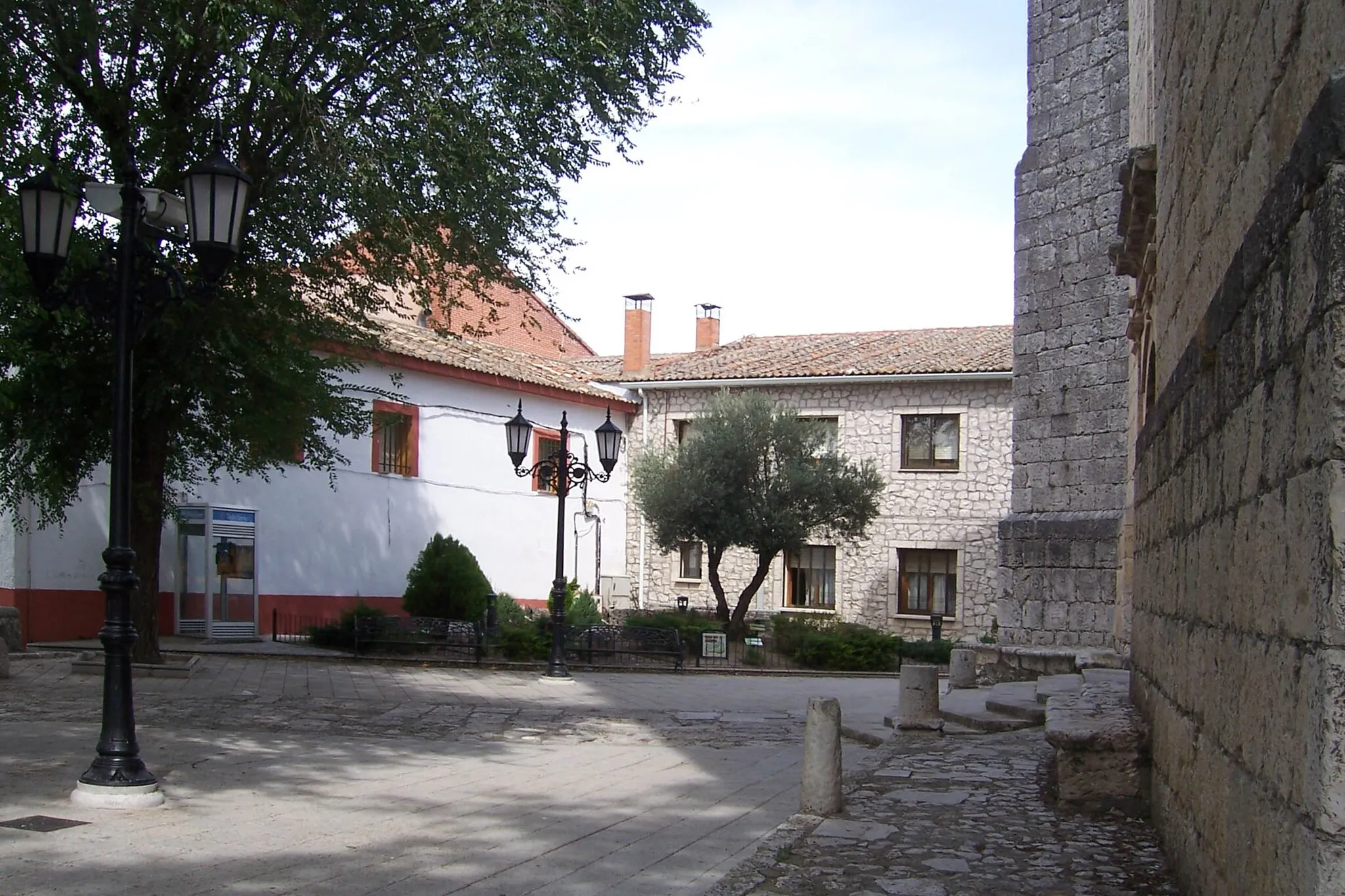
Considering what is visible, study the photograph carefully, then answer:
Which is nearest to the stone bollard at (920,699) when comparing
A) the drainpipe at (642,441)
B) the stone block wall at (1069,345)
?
the stone block wall at (1069,345)

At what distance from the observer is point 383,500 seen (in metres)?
24.8

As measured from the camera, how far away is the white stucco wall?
2062cm

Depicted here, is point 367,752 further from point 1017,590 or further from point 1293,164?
point 1293,164

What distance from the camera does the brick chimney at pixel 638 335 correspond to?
3219 centimetres

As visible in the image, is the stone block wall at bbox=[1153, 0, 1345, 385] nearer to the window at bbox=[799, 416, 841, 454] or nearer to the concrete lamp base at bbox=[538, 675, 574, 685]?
the concrete lamp base at bbox=[538, 675, 574, 685]

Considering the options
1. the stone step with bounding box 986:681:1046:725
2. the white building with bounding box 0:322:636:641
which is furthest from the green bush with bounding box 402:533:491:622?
the stone step with bounding box 986:681:1046:725

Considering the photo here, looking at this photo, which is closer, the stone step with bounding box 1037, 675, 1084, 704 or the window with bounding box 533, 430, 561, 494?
the stone step with bounding box 1037, 675, 1084, 704

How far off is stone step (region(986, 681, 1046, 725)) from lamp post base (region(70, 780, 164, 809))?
21.4 ft

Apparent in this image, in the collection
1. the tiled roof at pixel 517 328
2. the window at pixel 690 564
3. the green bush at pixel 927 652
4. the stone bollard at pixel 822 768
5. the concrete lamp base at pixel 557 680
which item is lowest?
the green bush at pixel 927 652

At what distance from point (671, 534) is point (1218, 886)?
21.7 m

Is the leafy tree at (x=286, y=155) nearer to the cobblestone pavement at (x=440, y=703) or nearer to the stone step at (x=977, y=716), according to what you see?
the cobblestone pavement at (x=440, y=703)

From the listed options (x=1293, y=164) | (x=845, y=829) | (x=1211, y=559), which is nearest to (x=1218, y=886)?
(x=1211, y=559)

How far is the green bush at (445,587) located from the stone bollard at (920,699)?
1219 cm

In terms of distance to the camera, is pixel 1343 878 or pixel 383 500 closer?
pixel 1343 878
